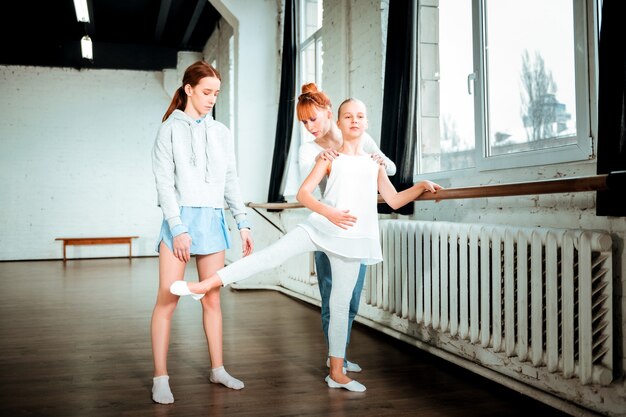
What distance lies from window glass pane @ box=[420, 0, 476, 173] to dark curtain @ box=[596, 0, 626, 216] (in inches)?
44.9

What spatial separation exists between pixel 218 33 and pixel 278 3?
2984mm

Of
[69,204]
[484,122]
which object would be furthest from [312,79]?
[69,204]

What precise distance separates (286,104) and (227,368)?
10.6 feet

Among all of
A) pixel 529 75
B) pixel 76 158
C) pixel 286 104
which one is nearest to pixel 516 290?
pixel 529 75

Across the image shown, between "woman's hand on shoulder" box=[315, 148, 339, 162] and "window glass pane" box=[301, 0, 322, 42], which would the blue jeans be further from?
"window glass pane" box=[301, 0, 322, 42]

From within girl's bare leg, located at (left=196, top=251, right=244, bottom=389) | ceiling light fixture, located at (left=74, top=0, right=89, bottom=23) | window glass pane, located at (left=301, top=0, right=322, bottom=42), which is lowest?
girl's bare leg, located at (left=196, top=251, right=244, bottom=389)

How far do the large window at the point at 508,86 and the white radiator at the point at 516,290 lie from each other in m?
0.43

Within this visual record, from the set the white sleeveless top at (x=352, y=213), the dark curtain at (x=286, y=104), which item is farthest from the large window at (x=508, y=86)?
the dark curtain at (x=286, y=104)

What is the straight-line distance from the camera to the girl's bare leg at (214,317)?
2328 millimetres

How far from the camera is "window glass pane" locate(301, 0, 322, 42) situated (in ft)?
18.7

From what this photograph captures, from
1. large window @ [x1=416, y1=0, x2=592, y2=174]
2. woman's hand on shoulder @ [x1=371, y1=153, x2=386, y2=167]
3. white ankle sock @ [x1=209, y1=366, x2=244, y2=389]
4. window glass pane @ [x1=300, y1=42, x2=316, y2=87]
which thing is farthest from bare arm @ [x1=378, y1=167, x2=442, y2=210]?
window glass pane @ [x1=300, y1=42, x2=316, y2=87]

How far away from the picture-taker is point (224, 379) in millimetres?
2441

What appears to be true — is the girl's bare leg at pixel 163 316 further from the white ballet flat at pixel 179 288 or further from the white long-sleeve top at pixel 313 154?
the white long-sleeve top at pixel 313 154

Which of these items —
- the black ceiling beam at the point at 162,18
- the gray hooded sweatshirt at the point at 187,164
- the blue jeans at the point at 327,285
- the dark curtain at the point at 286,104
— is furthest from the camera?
the black ceiling beam at the point at 162,18
